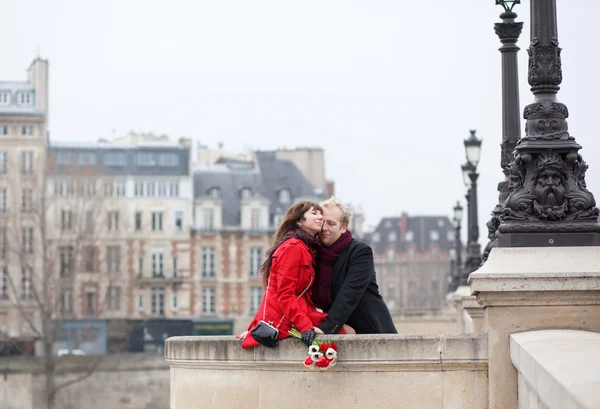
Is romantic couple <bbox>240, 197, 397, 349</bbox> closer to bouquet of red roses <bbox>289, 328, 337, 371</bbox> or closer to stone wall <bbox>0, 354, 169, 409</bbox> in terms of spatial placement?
bouquet of red roses <bbox>289, 328, 337, 371</bbox>

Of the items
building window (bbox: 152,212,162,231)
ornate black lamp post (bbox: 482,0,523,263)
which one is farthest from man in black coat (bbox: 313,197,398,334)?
building window (bbox: 152,212,162,231)

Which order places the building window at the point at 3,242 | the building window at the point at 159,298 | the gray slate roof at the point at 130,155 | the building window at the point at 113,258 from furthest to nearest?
the gray slate roof at the point at 130,155, the building window at the point at 159,298, the building window at the point at 113,258, the building window at the point at 3,242

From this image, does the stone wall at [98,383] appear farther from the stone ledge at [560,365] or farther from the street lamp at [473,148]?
the stone ledge at [560,365]

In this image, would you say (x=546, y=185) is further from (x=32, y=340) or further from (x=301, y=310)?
(x=32, y=340)

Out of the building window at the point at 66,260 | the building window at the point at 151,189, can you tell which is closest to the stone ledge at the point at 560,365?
the building window at the point at 66,260

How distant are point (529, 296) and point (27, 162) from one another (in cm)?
8450

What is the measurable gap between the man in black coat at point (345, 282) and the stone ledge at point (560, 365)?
1390mm

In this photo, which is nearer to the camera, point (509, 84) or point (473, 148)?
point (509, 84)

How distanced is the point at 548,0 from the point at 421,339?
2.53 metres

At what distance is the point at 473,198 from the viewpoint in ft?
101

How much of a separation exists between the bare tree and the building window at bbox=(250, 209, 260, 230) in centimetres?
929

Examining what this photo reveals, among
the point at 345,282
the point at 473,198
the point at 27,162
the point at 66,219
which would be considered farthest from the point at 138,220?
the point at 345,282

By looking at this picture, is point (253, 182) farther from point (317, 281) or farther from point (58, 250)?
point (317, 281)

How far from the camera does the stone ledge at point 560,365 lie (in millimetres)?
7046
